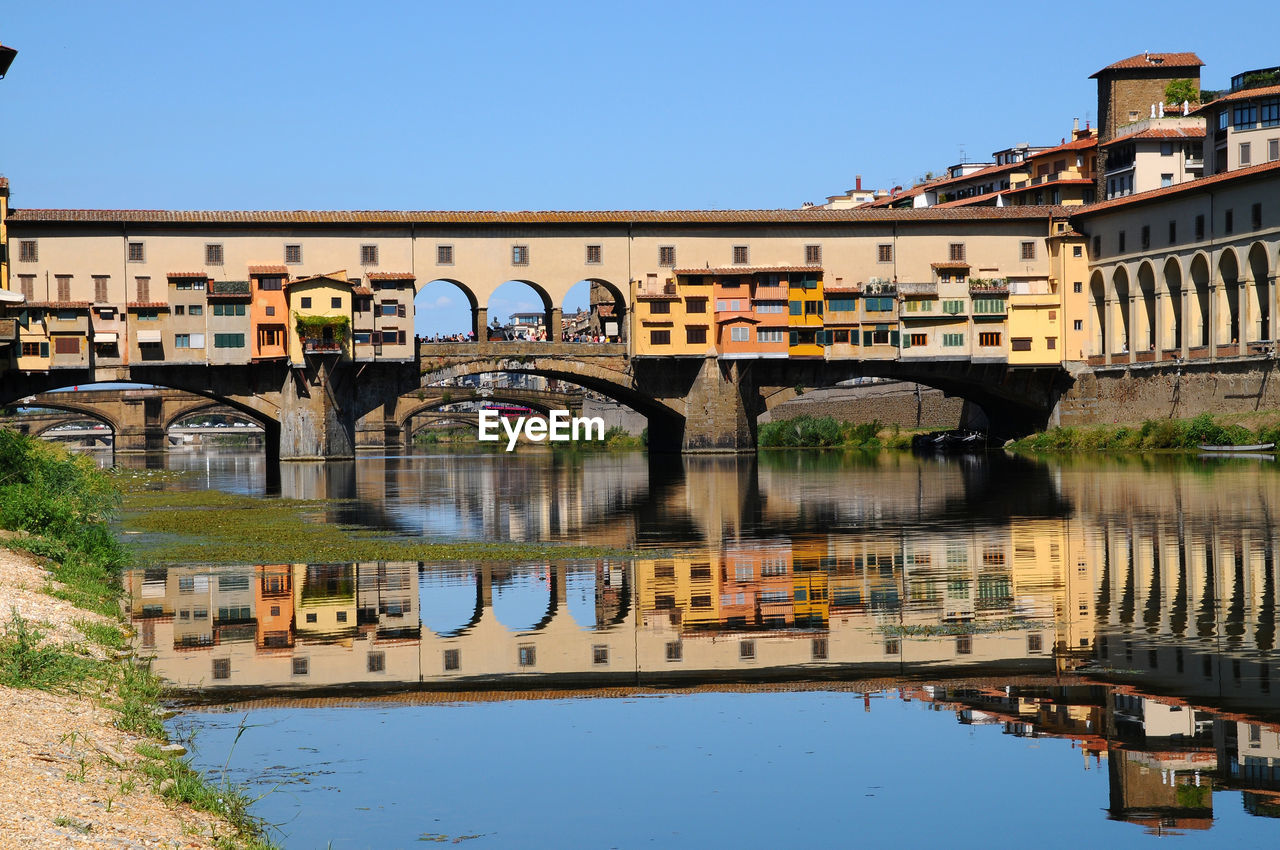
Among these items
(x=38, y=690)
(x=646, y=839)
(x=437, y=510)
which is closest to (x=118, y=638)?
(x=38, y=690)

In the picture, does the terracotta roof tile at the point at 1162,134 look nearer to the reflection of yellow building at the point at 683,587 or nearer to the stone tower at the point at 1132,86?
the stone tower at the point at 1132,86

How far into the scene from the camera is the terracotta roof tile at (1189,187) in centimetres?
5591

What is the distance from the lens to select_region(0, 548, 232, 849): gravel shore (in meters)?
7.27

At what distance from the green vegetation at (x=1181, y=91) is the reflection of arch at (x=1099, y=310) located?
1703 cm

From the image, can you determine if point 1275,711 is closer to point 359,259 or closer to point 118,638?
point 118,638

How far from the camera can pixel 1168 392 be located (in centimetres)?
6244

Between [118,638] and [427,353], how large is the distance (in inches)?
2077

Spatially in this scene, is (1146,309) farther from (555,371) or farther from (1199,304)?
(555,371)

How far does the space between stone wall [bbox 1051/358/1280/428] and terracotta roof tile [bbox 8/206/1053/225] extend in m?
8.25

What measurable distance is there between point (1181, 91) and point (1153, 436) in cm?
2916

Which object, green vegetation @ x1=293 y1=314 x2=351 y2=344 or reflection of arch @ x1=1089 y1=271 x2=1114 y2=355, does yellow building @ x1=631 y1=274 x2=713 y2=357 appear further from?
reflection of arch @ x1=1089 y1=271 x2=1114 y2=355

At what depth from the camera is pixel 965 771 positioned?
9.62m

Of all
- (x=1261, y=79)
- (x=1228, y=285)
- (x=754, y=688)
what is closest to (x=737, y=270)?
(x=1228, y=285)

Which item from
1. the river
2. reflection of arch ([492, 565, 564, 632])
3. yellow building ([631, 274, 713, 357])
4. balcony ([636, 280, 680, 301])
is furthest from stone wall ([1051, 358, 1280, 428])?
reflection of arch ([492, 565, 564, 632])
